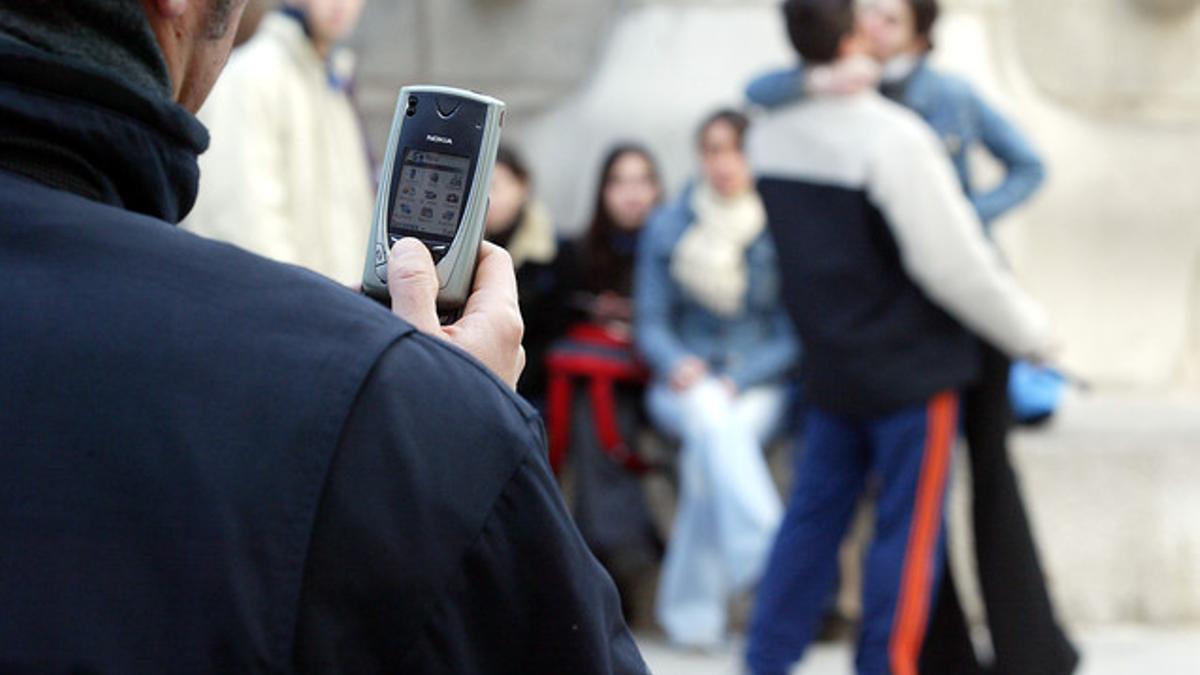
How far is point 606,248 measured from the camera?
22.7 feet

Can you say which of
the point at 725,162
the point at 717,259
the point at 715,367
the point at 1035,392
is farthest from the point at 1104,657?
the point at 725,162

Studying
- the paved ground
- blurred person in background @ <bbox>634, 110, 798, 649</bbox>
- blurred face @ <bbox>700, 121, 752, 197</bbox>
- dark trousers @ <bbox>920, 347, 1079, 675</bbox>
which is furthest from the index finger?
blurred face @ <bbox>700, 121, 752, 197</bbox>

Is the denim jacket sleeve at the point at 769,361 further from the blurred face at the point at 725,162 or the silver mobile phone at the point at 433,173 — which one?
the silver mobile phone at the point at 433,173

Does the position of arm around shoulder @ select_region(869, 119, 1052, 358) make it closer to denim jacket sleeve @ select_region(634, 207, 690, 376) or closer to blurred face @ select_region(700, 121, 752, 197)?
denim jacket sleeve @ select_region(634, 207, 690, 376)

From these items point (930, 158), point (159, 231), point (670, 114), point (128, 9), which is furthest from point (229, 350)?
point (670, 114)

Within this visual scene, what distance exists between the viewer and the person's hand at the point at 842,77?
16.6 ft

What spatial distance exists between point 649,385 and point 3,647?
5.36 metres

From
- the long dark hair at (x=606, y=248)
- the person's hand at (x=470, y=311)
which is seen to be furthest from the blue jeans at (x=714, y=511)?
the person's hand at (x=470, y=311)

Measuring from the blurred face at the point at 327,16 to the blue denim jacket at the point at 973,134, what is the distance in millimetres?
1357

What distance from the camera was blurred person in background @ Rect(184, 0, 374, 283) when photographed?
5012 millimetres

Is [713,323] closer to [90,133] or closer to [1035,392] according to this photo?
[1035,392]

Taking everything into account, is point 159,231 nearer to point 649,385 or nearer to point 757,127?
point 757,127

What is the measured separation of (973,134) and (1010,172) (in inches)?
8.6

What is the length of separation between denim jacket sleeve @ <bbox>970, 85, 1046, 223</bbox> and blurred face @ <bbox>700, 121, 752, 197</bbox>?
39.0 inches
